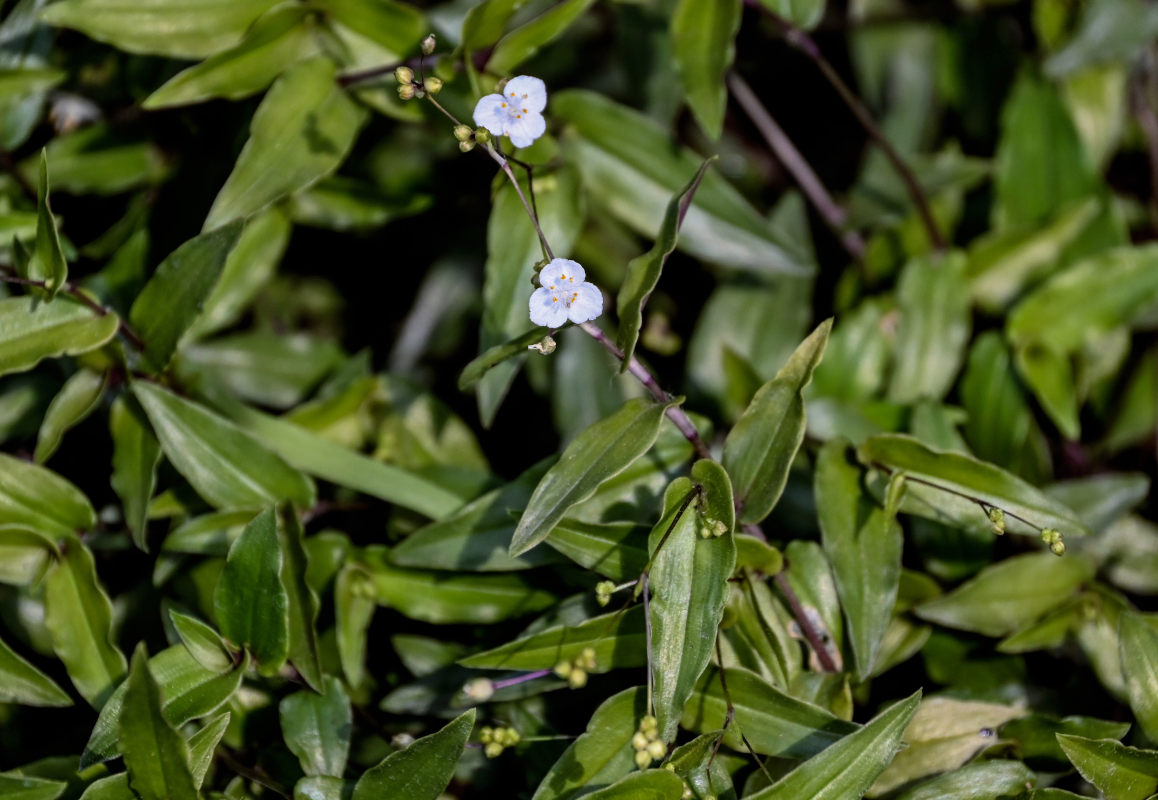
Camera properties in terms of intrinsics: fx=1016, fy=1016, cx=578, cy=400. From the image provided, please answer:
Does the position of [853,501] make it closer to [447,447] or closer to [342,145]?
[447,447]

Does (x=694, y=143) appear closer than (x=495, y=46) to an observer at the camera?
No

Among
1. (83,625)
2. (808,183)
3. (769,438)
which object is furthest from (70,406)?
(808,183)

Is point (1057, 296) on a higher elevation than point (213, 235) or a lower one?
lower

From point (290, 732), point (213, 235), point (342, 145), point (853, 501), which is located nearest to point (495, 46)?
point (342, 145)

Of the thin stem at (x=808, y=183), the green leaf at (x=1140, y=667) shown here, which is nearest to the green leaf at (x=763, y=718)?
the green leaf at (x=1140, y=667)

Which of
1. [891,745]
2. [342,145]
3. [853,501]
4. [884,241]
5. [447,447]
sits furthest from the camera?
[884,241]

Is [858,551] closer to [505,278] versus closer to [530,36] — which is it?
[505,278]

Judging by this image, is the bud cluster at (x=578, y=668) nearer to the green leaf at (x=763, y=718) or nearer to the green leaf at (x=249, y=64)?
the green leaf at (x=763, y=718)
